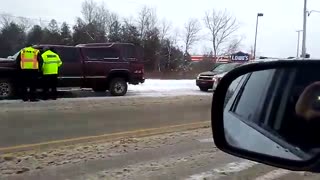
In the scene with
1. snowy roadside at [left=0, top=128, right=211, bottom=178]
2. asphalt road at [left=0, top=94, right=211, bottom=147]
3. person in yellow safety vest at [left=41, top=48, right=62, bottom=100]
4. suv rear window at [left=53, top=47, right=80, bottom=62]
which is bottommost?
asphalt road at [left=0, top=94, right=211, bottom=147]

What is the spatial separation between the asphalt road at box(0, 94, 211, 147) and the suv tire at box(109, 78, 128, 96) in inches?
98.8

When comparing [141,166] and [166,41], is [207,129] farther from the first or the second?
[166,41]

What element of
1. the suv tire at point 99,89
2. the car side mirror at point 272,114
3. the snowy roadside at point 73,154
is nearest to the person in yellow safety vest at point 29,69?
the suv tire at point 99,89

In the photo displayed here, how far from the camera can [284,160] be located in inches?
72.8

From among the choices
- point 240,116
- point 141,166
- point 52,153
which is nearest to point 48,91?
point 52,153

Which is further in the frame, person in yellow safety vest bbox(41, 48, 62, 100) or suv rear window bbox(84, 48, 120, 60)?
suv rear window bbox(84, 48, 120, 60)

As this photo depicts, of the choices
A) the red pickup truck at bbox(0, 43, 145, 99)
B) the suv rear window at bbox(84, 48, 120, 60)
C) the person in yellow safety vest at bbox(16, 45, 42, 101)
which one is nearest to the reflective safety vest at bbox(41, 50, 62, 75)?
the person in yellow safety vest at bbox(16, 45, 42, 101)

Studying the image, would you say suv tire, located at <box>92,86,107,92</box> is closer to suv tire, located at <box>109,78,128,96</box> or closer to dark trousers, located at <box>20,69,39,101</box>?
suv tire, located at <box>109,78,128,96</box>

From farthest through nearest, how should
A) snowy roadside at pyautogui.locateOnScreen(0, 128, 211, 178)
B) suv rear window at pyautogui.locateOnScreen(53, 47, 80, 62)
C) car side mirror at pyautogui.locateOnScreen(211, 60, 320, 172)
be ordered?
1. suv rear window at pyautogui.locateOnScreen(53, 47, 80, 62)
2. snowy roadside at pyautogui.locateOnScreen(0, 128, 211, 178)
3. car side mirror at pyautogui.locateOnScreen(211, 60, 320, 172)

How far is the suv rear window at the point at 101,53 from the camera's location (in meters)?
18.3

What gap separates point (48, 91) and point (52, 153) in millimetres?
10126

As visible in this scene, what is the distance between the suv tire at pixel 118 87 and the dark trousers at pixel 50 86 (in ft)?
9.29

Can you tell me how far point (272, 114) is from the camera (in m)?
2.23

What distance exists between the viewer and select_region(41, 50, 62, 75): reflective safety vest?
631 inches
